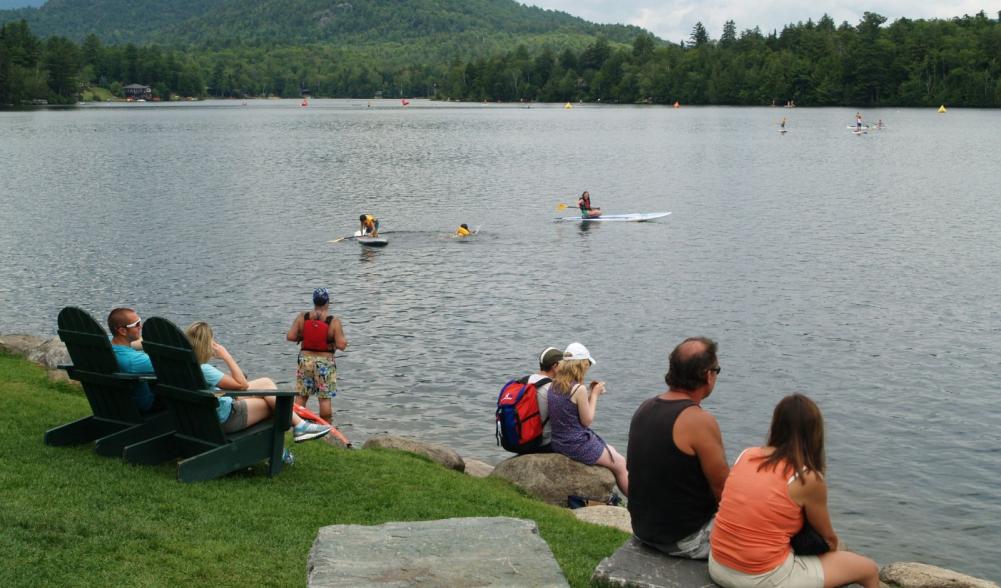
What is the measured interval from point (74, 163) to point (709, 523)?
84.3 metres

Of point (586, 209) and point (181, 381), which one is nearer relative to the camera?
point (181, 381)

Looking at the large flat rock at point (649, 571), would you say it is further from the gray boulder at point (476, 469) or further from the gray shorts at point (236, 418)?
the gray boulder at point (476, 469)

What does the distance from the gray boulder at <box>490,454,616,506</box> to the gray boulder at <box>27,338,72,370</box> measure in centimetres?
766

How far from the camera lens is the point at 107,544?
27.6 feet

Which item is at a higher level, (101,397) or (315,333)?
(101,397)

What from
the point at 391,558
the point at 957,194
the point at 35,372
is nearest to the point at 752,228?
the point at 957,194

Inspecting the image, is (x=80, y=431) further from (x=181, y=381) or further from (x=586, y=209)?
(x=586, y=209)

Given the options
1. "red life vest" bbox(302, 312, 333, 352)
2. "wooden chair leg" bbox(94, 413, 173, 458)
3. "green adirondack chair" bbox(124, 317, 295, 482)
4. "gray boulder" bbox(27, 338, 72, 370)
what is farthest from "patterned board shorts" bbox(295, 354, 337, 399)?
"green adirondack chair" bbox(124, 317, 295, 482)

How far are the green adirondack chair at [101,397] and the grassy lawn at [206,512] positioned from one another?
0.21 meters

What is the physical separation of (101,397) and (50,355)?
6.77 metres

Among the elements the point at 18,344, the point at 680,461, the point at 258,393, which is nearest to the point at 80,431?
the point at 258,393

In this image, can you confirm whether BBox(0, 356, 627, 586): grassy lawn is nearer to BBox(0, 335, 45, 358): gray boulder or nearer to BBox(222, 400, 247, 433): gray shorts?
BBox(222, 400, 247, 433): gray shorts

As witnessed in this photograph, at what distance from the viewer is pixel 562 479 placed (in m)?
12.7

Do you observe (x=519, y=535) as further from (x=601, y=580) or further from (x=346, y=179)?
(x=346, y=179)
